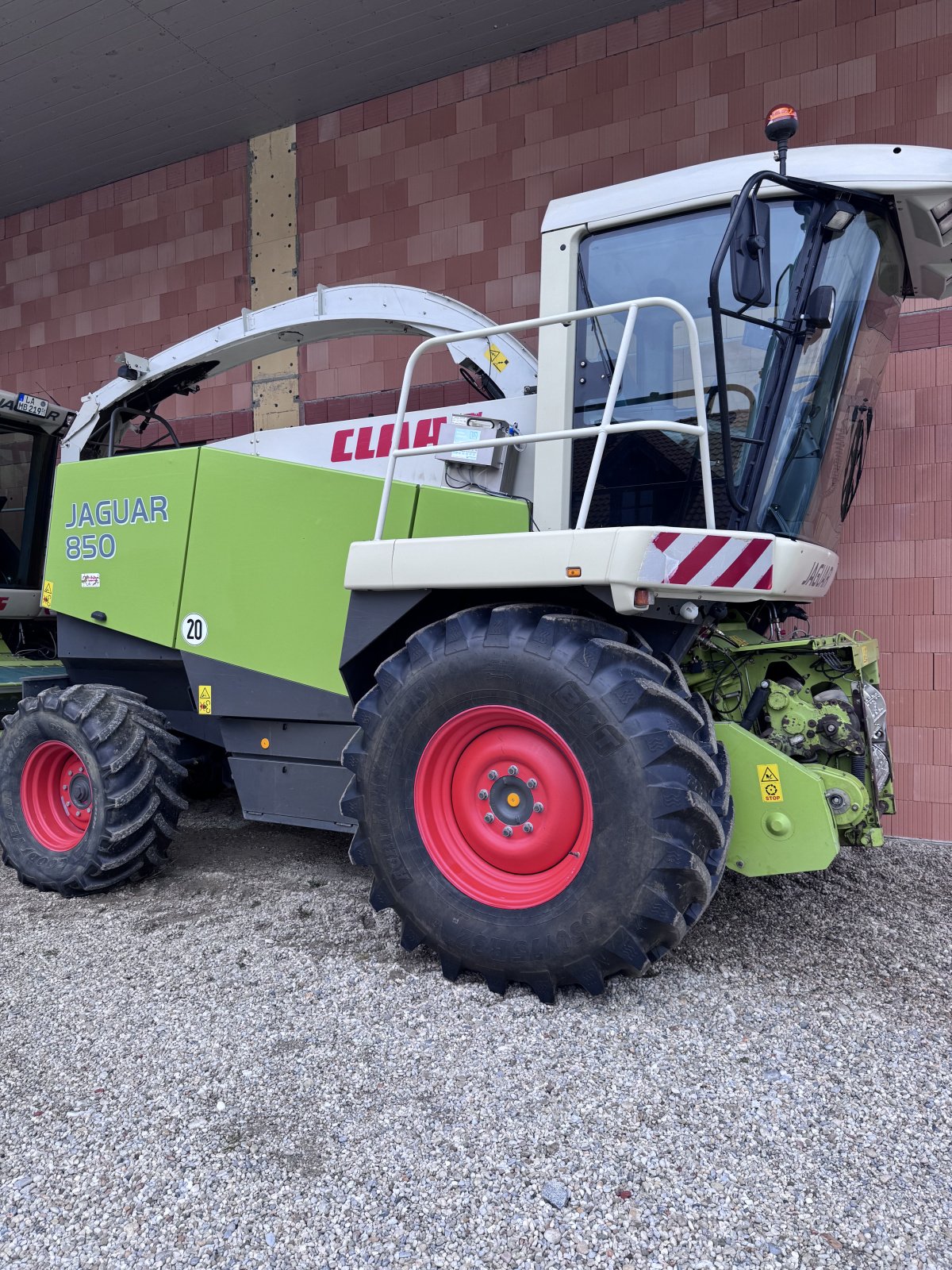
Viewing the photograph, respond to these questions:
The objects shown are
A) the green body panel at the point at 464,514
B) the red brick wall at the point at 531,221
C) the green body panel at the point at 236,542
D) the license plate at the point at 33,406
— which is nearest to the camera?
the green body panel at the point at 464,514

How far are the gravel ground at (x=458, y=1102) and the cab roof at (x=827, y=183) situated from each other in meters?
2.65

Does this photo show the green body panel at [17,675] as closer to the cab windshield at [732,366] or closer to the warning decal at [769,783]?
the cab windshield at [732,366]

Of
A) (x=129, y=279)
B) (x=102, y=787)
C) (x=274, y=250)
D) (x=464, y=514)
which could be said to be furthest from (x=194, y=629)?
(x=129, y=279)

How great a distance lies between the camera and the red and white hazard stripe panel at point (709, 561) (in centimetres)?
257

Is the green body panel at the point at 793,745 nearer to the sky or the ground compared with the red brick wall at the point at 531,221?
nearer to the ground

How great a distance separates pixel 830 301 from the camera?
279 centimetres

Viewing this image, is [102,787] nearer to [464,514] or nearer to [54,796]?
[54,796]

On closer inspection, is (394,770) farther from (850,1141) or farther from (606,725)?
(850,1141)

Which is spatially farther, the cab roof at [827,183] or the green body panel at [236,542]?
the green body panel at [236,542]

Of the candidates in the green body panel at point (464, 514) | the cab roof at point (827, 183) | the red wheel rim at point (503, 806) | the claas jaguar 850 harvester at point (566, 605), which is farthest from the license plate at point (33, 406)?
the red wheel rim at point (503, 806)

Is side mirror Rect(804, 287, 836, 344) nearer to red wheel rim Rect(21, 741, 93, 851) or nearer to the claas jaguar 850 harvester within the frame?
the claas jaguar 850 harvester

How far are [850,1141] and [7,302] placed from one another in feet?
31.2

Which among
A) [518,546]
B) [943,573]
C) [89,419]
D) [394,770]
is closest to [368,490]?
[518,546]

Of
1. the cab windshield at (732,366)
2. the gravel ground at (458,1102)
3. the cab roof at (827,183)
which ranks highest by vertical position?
the cab roof at (827,183)
